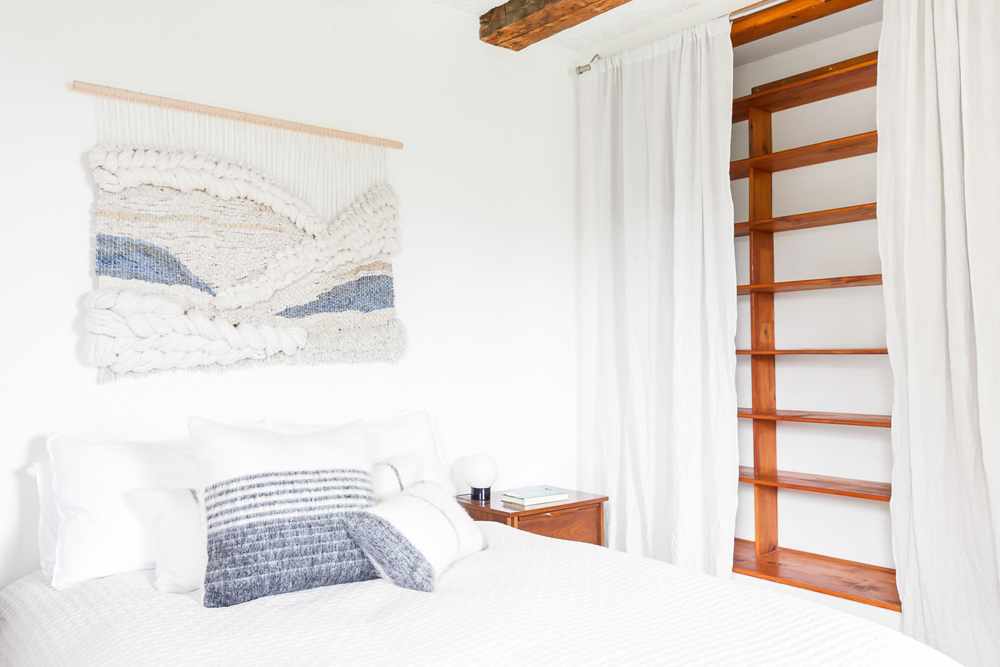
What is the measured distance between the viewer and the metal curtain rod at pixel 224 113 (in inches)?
87.3

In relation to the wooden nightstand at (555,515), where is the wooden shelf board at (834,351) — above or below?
above

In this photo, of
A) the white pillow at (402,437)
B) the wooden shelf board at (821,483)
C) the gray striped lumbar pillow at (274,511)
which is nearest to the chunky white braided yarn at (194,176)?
the white pillow at (402,437)

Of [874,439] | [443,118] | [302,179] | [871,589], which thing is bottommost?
[871,589]

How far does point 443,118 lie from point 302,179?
2.49 ft

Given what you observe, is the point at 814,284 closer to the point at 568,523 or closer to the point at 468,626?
the point at 568,523

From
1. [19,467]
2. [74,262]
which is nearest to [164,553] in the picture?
[19,467]

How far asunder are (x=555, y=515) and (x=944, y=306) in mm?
1560

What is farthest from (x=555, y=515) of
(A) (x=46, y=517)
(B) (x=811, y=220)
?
(A) (x=46, y=517)

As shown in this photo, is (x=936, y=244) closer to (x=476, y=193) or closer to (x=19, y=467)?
(x=476, y=193)

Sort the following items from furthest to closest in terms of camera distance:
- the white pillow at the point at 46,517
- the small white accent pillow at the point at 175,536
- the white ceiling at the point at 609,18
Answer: the white ceiling at the point at 609,18 < the white pillow at the point at 46,517 < the small white accent pillow at the point at 175,536

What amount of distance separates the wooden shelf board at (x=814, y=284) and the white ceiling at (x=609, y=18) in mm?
→ 1170

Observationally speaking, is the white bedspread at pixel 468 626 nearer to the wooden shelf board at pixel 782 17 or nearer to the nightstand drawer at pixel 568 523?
the nightstand drawer at pixel 568 523

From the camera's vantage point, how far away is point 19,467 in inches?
81.9

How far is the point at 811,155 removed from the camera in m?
3.04
